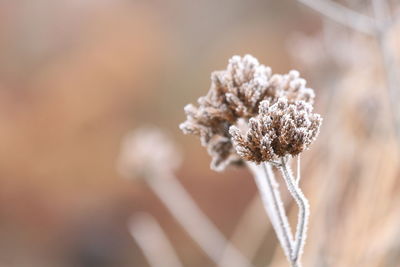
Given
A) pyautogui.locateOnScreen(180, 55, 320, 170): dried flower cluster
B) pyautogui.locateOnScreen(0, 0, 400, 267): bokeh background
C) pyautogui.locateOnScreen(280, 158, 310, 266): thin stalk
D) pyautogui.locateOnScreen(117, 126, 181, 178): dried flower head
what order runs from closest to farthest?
pyautogui.locateOnScreen(280, 158, 310, 266): thin stalk < pyautogui.locateOnScreen(180, 55, 320, 170): dried flower cluster < pyautogui.locateOnScreen(117, 126, 181, 178): dried flower head < pyautogui.locateOnScreen(0, 0, 400, 267): bokeh background

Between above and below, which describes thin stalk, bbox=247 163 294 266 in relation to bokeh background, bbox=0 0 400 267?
below

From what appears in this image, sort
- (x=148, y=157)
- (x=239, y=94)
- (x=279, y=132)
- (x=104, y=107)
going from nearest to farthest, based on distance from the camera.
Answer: (x=279, y=132) < (x=239, y=94) < (x=148, y=157) < (x=104, y=107)

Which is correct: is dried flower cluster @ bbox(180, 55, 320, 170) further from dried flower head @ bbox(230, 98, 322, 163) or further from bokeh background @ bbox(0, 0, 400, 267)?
bokeh background @ bbox(0, 0, 400, 267)

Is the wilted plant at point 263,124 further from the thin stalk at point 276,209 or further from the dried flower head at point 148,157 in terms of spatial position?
the dried flower head at point 148,157

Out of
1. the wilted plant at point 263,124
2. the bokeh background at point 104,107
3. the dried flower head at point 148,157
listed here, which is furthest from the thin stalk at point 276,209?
the bokeh background at point 104,107

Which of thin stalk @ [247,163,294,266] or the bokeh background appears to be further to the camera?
the bokeh background

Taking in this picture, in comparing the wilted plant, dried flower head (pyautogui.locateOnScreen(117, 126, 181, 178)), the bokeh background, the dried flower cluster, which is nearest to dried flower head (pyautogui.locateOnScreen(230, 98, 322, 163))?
the wilted plant

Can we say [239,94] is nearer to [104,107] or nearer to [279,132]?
[279,132]

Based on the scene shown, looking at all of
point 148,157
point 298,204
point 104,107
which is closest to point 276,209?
point 298,204
